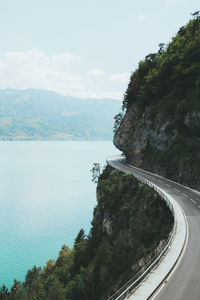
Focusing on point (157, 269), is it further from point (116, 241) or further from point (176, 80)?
point (176, 80)

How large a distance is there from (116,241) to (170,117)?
22.9 meters

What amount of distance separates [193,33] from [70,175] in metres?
128

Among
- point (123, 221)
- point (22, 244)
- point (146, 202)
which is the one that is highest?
point (146, 202)

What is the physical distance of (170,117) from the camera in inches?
1551

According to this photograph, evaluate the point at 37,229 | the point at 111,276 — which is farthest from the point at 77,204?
the point at 111,276

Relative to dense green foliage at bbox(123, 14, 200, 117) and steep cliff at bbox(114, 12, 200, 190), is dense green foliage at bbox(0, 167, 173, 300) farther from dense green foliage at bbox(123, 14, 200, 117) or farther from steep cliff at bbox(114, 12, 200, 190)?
dense green foliage at bbox(123, 14, 200, 117)

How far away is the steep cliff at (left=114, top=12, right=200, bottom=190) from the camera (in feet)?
112

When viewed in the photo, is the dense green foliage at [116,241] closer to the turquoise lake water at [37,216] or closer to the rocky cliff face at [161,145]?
the rocky cliff face at [161,145]

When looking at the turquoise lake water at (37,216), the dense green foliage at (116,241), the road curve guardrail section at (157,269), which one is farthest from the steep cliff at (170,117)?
the turquoise lake water at (37,216)

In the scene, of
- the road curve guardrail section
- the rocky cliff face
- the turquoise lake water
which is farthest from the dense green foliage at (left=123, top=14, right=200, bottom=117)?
the turquoise lake water

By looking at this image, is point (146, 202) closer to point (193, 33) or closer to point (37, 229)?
point (193, 33)

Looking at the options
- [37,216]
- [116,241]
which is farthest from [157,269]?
[37,216]

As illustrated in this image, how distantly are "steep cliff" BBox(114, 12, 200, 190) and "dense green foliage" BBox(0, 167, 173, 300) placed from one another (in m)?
7.35

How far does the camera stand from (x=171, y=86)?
44938 millimetres
